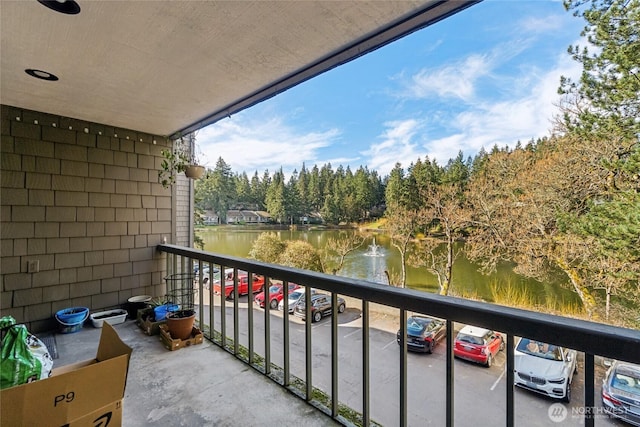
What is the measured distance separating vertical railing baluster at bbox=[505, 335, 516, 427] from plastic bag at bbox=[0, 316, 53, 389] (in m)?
1.69

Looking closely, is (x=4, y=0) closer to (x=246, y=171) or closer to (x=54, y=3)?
(x=54, y=3)

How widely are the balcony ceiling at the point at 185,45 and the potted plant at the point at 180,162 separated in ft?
3.06

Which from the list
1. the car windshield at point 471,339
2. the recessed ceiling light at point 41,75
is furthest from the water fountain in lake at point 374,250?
the recessed ceiling light at point 41,75

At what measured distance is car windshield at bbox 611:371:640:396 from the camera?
1.40 m

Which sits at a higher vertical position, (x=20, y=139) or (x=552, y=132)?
(x=552, y=132)

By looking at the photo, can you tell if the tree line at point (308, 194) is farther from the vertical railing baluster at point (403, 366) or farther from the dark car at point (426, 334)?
the vertical railing baluster at point (403, 366)

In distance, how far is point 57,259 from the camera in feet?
10.2

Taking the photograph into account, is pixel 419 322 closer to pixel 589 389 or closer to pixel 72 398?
pixel 589 389

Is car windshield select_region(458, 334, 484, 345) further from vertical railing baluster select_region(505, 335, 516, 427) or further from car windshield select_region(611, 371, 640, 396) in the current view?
vertical railing baluster select_region(505, 335, 516, 427)

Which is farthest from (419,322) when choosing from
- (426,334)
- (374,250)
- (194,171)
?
(374,250)

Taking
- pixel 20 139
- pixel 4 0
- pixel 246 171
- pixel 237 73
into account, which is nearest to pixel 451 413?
pixel 237 73

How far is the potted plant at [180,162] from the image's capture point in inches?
142

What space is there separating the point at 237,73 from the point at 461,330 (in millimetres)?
2652

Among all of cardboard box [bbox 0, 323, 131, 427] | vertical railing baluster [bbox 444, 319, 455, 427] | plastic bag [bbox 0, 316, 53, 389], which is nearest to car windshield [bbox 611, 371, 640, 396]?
vertical railing baluster [bbox 444, 319, 455, 427]
